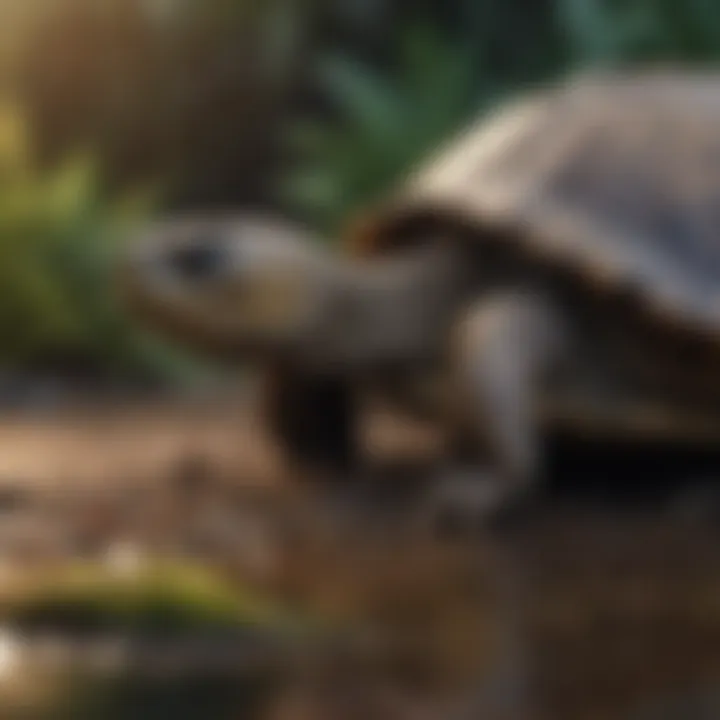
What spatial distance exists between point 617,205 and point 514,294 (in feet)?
0.34

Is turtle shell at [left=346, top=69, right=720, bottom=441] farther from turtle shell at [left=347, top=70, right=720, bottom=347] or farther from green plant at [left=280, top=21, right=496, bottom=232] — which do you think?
green plant at [left=280, top=21, right=496, bottom=232]

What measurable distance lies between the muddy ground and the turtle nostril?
0.53 feet

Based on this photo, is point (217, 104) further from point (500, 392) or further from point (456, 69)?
point (500, 392)

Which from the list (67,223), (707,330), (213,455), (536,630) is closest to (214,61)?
(67,223)

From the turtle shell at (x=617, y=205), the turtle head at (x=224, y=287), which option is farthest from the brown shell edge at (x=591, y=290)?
the turtle head at (x=224, y=287)

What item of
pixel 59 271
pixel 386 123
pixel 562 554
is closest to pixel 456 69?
pixel 386 123

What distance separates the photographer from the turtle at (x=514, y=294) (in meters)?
1.24

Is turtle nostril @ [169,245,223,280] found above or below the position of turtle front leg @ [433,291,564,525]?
above

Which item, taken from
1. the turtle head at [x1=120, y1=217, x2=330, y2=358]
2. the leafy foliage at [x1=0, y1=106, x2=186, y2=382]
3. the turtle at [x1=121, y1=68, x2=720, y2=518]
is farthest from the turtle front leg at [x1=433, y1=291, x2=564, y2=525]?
the leafy foliage at [x1=0, y1=106, x2=186, y2=382]

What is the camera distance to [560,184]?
129cm

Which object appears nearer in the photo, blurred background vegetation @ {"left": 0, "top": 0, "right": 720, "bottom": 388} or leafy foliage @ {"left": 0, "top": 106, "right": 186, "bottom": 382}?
leafy foliage @ {"left": 0, "top": 106, "right": 186, "bottom": 382}

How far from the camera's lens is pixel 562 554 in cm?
101

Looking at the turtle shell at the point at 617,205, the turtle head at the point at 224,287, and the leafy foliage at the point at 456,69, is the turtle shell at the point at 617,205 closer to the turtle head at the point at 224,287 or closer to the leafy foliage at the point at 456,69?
the turtle head at the point at 224,287

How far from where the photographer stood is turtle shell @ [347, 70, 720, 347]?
1.24 metres
